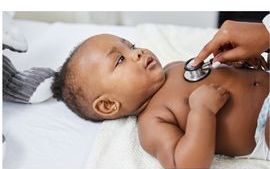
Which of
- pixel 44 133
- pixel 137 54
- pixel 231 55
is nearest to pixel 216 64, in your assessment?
pixel 231 55

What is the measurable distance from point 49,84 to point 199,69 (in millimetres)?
388

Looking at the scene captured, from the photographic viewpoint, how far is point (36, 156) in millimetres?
889

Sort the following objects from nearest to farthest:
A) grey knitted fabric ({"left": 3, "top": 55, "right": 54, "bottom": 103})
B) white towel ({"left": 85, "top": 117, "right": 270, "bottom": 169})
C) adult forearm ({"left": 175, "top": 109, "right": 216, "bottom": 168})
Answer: adult forearm ({"left": 175, "top": 109, "right": 216, "bottom": 168}) → white towel ({"left": 85, "top": 117, "right": 270, "bottom": 169}) → grey knitted fabric ({"left": 3, "top": 55, "right": 54, "bottom": 103})

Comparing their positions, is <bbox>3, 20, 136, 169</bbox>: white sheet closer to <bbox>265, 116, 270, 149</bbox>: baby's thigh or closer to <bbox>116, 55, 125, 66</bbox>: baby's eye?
<bbox>116, 55, 125, 66</bbox>: baby's eye

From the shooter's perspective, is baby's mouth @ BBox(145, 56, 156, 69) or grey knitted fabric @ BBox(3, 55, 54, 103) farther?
grey knitted fabric @ BBox(3, 55, 54, 103)

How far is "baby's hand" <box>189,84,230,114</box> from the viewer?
0.76 metres

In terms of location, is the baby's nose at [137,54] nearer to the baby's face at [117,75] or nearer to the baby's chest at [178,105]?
the baby's face at [117,75]

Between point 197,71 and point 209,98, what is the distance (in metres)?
0.10

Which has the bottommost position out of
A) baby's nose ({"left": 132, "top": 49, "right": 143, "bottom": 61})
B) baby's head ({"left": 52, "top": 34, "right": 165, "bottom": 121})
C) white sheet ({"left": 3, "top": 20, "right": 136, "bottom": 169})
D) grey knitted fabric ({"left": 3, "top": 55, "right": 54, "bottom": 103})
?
white sheet ({"left": 3, "top": 20, "right": 136, "bottom": 169})

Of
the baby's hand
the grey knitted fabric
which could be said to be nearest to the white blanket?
the baby's hand

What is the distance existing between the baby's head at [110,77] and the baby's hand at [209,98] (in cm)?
12

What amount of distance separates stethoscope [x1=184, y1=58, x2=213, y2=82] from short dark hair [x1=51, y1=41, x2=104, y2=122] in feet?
0.72

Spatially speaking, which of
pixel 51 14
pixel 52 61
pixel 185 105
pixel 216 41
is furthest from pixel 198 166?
pixel 51 14
